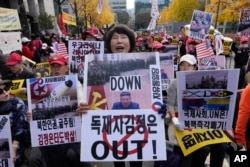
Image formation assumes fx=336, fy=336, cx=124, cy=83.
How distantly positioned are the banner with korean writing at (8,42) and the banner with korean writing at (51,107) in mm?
10698

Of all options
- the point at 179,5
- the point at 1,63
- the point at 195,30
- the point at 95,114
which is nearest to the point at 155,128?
the point at 95,114

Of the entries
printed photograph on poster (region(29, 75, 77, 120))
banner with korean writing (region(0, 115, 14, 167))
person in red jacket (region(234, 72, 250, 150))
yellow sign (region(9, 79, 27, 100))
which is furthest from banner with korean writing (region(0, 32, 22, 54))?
person in red jacket (region(234, 72, 250, 150))

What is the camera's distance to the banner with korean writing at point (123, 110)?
277 centimetres

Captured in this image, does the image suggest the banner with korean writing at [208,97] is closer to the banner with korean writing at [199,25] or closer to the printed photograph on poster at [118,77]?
the printed photograph on poster at [118,77]

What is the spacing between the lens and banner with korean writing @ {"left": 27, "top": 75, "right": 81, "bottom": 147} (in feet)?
10.8

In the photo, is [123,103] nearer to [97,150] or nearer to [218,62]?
[97,150]

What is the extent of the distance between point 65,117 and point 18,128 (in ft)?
1.73

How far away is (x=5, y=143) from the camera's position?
310 cm

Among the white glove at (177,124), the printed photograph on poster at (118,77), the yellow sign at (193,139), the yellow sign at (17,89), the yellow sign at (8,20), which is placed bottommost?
the yellow sign at (193,139)

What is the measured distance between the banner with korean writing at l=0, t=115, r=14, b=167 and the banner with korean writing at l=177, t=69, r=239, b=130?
5.22ft

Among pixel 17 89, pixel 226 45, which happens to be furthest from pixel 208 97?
pixel 226 45

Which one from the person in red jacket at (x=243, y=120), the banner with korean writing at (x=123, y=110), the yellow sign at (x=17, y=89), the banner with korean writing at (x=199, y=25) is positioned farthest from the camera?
the banner with korean writing at (x=199, y=25)

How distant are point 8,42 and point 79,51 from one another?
8890 millimetres

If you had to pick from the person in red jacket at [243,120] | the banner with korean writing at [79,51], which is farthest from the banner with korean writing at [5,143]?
the banner with korean writing at [79,51]
